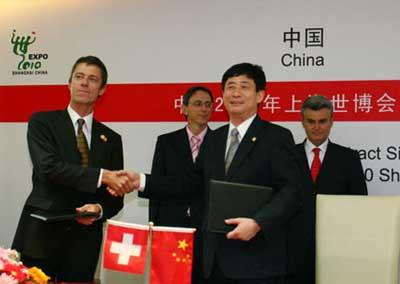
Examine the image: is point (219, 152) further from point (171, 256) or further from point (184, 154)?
point (184, 154)

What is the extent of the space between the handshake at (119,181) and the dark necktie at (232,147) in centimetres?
61

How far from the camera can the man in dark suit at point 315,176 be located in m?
3.35

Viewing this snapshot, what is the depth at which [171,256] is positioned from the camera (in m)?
2.19

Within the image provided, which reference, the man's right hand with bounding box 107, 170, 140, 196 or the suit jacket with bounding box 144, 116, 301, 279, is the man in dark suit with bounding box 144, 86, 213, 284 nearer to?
the man's right hand with bounding box 107, 170, 140, 196

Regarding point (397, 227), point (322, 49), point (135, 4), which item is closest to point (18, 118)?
point (135, 4)

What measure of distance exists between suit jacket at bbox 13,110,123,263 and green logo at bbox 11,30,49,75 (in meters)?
1.51

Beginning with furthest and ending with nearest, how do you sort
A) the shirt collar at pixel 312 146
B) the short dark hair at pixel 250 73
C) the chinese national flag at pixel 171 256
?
the shirt collar at pixel 312 146 → the short dark hair at pixel 250 73 → the chinese national flag at pixel 171 256

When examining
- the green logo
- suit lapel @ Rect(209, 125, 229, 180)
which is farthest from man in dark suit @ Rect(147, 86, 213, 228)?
the green logo

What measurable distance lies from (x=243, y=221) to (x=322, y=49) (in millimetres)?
1885

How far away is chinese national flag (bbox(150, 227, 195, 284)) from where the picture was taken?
85.8 inches

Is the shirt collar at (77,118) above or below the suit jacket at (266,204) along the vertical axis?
above

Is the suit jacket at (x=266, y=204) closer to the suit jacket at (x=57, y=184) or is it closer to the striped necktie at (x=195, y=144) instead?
the suit jacket at (x=57, y=184)

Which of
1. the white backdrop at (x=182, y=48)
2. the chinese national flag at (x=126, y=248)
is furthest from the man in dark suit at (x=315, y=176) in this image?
the chinese national flag at (x=126, y=248)

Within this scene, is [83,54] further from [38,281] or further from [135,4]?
[38,281]
